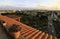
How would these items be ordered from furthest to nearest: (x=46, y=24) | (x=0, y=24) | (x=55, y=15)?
(x=55, y=15), (x=46, y=24), (x=0, y=24)

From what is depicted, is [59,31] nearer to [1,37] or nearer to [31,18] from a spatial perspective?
[31,18]

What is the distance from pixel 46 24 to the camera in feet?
75.4

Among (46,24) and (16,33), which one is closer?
(16,33)

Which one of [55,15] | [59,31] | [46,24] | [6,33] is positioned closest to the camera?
[6,33]

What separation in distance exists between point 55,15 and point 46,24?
16.7 feet

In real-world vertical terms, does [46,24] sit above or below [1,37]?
below

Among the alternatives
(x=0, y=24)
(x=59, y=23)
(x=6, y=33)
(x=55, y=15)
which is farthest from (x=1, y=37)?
(x=55, y=15)

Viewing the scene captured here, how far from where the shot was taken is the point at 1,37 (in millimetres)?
3842

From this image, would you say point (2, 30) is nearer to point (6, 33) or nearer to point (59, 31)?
point (6, 33)

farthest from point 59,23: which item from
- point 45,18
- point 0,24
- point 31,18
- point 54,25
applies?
point 0,24

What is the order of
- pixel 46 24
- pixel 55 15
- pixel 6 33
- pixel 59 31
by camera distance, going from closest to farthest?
pixel 6 33
pixel 59 31
pixel 46 24
pixel 55 15

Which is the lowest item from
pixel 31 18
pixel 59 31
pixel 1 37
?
pixel 59 31

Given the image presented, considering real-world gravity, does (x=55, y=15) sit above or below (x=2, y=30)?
below

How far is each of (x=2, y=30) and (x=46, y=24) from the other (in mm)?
18887
